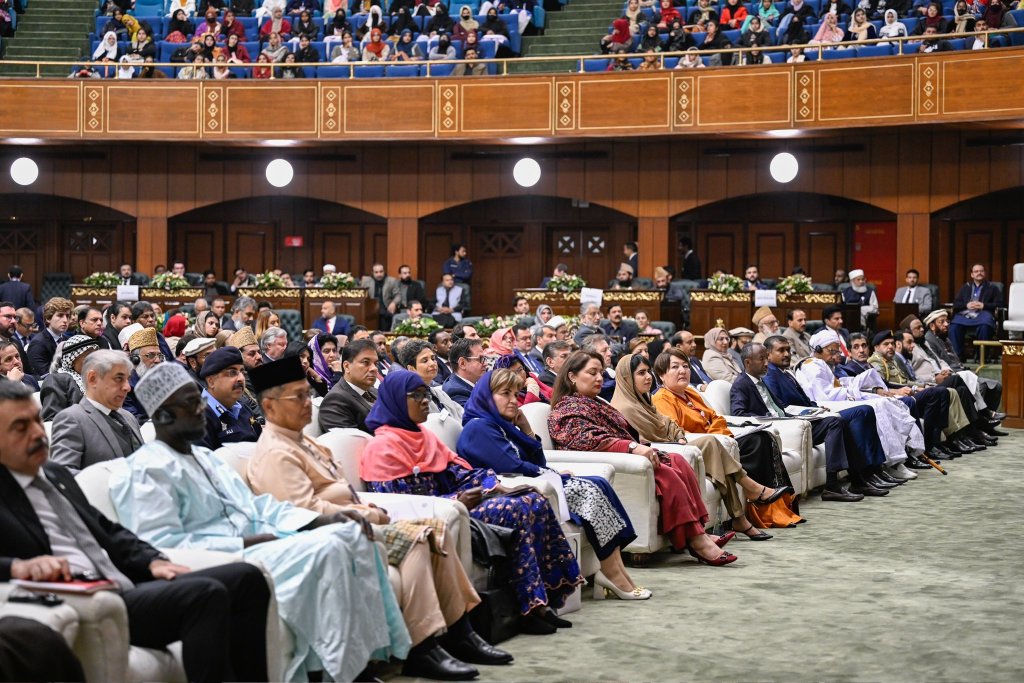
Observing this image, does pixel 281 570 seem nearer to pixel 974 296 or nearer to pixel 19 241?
pixel 974 296

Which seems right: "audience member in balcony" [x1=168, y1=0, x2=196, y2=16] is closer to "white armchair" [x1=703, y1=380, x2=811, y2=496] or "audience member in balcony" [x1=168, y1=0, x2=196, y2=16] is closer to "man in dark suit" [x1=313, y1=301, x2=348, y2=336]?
"man in dark suit" [x1=313, y1=301, x2=348, y2=336]

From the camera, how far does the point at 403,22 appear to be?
57.8 feet

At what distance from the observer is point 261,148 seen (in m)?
18.5

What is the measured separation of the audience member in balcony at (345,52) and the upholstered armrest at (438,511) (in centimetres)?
1338

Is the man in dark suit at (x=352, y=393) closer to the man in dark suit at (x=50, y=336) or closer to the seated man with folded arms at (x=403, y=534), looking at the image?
the seated man with folded arms at (x=403, y=534)

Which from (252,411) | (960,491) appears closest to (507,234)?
(960,491)

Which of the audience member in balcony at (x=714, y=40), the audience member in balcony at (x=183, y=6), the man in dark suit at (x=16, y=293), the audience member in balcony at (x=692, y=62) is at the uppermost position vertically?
the audience member in balcony at (x=183, y=6)

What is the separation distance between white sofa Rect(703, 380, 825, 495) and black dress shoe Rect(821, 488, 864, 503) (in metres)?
0.11

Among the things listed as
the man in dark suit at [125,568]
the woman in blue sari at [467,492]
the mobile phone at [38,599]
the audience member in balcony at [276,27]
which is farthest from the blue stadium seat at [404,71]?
the mobile phone at [38,599]

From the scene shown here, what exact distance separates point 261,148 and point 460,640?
14829 millimetres

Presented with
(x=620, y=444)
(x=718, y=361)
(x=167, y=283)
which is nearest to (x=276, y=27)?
(x=167, y=283)

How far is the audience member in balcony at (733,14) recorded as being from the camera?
16531 mm

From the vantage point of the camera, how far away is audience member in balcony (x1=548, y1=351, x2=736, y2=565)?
6324 millimetres

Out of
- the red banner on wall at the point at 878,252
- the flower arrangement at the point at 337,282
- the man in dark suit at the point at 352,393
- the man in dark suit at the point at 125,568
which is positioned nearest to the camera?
the man in dark suit at the point at 125,568
